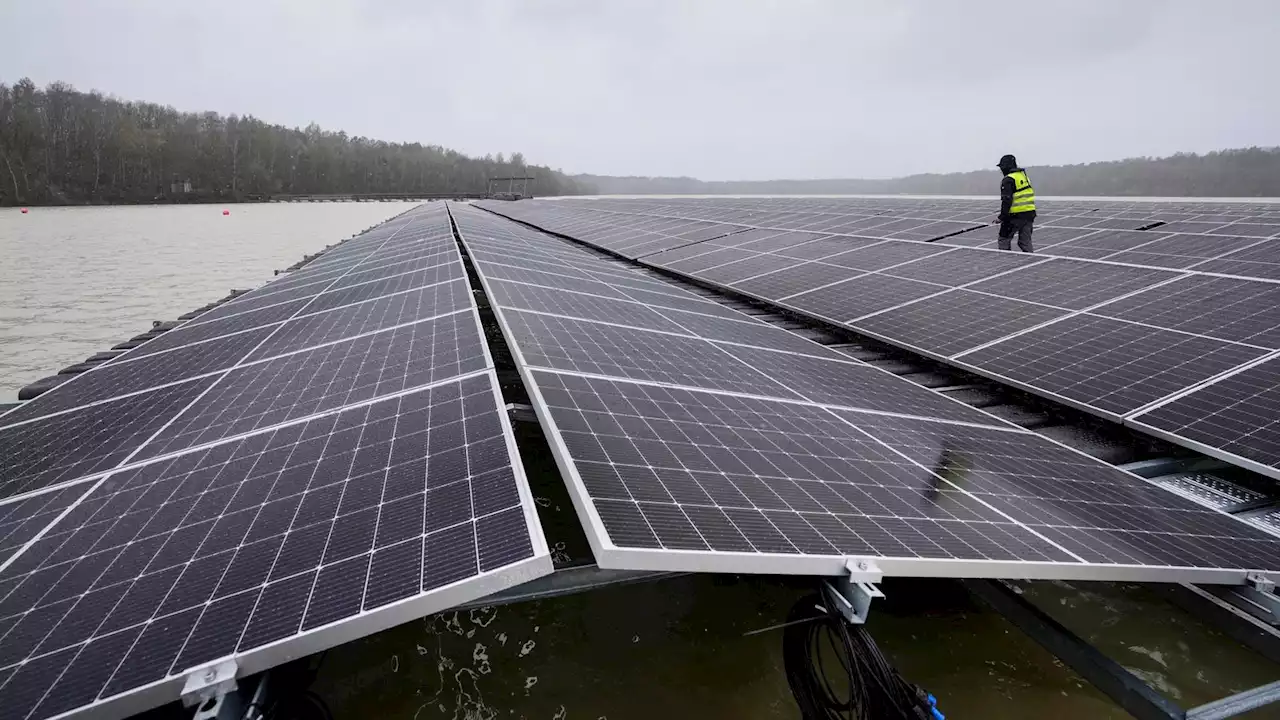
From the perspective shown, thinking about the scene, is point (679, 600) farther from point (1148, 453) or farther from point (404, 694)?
point (1148, 453)

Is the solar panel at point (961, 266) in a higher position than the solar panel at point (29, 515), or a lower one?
higher

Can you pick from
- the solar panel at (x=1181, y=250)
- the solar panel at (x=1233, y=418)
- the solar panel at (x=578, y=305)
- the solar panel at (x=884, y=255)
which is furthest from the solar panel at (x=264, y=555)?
the solar panel at (x=1181, y=250)

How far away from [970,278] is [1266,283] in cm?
382

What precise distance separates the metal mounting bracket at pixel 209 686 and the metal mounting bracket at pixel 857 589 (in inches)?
112

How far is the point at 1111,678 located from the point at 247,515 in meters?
5.53

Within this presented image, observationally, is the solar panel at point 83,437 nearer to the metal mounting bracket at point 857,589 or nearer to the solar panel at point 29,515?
the solar panel at point 29,515

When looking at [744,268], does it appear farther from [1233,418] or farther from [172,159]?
[172,159]

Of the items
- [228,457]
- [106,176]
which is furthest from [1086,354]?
[106,176]

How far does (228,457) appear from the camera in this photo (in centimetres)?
480

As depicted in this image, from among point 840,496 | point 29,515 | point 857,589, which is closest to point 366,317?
point 29,515

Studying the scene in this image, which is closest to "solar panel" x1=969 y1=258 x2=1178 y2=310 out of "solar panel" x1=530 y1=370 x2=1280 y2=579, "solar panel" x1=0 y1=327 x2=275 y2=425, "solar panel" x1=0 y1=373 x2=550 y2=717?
"solar panel" x1=530 y1=370 x2=1280 y2=579

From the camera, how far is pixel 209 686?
2.47m

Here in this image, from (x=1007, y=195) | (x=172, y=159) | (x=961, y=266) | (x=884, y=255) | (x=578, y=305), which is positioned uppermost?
(x=172, y=159)

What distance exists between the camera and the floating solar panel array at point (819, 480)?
3242mm
